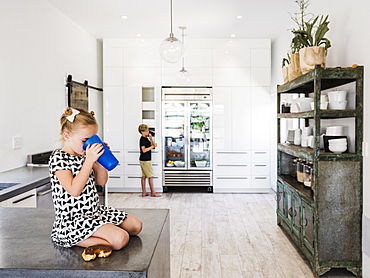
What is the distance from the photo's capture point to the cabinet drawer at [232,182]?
664 centimetres

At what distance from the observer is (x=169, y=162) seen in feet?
22.0

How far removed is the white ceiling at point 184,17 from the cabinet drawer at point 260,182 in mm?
2698

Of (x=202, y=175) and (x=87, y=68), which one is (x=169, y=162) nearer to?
(x=202, y=175)

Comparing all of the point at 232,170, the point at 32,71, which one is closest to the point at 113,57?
the point at 32,71

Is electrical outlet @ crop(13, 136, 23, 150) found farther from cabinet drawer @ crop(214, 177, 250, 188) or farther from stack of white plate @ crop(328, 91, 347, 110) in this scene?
cabinet drawer @ crop(214, 177, 250, 188)

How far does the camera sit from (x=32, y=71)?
419 cm

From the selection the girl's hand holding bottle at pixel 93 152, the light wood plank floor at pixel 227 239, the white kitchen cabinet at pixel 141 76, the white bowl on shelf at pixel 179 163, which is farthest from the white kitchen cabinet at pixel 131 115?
the girl's hand holding bottle at pixel 93 152

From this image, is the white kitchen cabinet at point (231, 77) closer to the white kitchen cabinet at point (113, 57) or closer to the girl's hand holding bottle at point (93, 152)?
the white kitchen cabinet at point (113, 57)

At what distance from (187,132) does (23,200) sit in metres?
4.21

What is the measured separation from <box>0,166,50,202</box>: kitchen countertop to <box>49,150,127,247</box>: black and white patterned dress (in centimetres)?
132

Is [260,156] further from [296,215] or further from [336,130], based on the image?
[336,130]

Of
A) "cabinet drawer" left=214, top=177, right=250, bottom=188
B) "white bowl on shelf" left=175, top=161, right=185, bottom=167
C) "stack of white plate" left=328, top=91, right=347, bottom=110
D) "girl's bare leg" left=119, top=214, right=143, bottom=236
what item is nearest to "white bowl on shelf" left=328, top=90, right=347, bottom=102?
"stack of white plate" left=328, top=91, right=347, bottom=110

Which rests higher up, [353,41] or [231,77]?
[231,77]

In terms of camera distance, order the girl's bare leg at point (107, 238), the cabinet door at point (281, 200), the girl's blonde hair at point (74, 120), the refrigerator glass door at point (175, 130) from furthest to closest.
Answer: the refrigerator glass door at point (175, 130)
the cabinet door at point (281, 200)
the girl's blonde hair at point (74, 120)
the girl's bare leg at point (107, 238)
